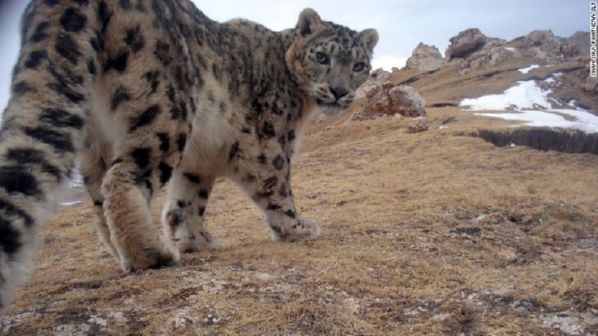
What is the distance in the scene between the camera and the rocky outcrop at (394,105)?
2539cm

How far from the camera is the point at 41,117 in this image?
3.48 meters

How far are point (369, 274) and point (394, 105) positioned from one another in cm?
2152

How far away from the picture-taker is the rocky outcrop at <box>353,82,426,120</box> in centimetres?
2539

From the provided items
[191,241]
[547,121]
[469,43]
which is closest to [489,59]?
[469,43]

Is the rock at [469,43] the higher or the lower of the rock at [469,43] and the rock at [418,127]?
the higher

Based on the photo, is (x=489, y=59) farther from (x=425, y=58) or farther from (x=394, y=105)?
(x=394, y=105)

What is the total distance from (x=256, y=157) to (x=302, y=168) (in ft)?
31.9

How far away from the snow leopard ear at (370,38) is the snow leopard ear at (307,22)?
2.71ft

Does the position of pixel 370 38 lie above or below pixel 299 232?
above

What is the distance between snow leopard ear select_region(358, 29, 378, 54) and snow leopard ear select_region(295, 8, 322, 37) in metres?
0.82

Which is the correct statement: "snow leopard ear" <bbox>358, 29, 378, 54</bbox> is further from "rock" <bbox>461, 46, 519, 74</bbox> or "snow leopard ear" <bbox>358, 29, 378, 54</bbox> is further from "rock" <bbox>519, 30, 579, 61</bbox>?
Answer: "rock" <bbox>519, 30, 579, 61</bbox>

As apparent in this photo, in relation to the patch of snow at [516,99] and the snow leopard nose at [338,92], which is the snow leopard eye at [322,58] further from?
the patch of snow at [516,99]

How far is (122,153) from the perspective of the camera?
178 inches

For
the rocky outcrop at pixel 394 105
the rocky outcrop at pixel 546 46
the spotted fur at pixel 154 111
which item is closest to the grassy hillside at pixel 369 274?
the spotted fur at pixel 154 111
